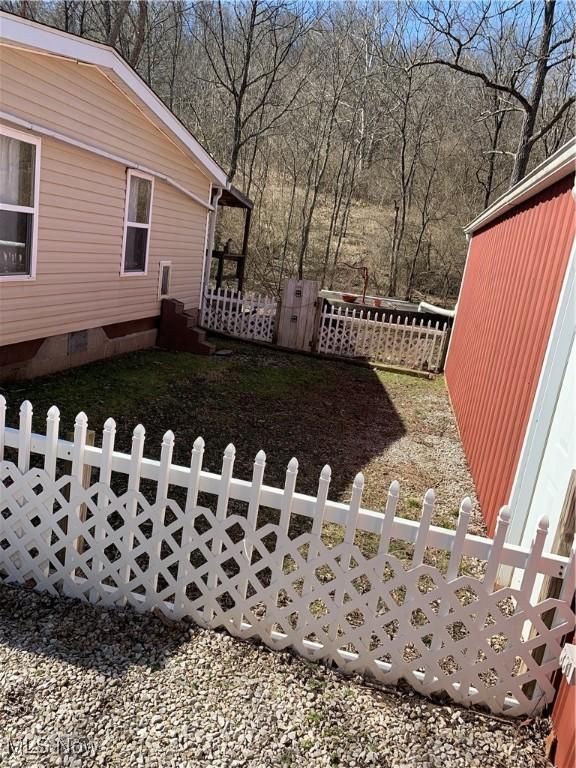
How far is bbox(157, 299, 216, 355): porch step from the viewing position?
10852mm

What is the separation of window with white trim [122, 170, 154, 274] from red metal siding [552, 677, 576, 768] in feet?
27.9

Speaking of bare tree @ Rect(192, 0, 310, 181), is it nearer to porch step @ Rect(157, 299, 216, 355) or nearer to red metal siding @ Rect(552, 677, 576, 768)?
porch step @ Rect(157, 299, 216, 355)

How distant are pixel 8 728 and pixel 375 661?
163 cm

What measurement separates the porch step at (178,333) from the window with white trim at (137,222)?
1156mm

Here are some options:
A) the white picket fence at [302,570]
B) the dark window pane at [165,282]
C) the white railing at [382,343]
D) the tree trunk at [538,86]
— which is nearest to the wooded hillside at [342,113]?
the tree trunk at [538,86]

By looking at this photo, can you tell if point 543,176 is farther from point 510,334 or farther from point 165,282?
point 165,282

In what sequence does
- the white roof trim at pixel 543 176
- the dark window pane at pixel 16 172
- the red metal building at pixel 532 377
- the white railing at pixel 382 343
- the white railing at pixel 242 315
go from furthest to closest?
the white railing at pixel 242 315 < the white railing at pixel 382 343 < the dark window pane at pixel 16 172 < the white roof trim at pixel 543 176 < the red metal building at pixel 532 377

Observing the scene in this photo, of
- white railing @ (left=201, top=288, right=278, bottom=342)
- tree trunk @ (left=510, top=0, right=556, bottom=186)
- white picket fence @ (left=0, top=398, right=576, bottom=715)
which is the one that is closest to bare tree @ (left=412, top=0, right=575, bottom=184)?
tree trunk @ (left=510, top=0, right=556, bottom=186)

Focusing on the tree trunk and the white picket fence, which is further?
the tree trunk

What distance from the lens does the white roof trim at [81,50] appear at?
559cm

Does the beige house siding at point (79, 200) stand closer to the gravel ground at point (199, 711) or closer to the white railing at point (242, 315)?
the white railing at point (242, 315)

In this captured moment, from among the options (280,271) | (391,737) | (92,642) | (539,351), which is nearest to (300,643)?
(391,737)

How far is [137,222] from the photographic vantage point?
951 centimetres

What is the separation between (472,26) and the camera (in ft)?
52.2
